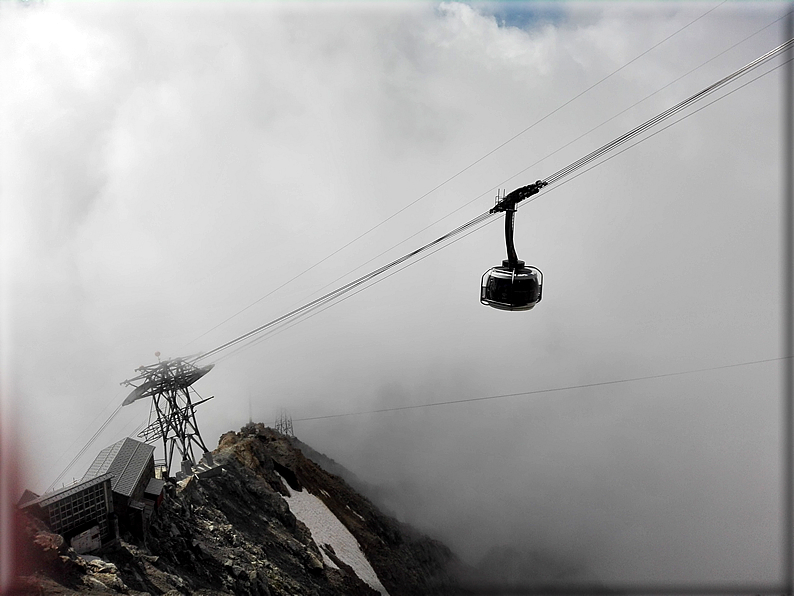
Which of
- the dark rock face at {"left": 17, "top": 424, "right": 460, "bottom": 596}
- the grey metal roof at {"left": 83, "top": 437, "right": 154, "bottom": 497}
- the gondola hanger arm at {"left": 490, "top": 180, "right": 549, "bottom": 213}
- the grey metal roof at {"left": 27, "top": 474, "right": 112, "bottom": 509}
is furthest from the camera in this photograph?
the grey metal roof at {"left": 83, "top": 437, "right": 154, "bottom": 497}

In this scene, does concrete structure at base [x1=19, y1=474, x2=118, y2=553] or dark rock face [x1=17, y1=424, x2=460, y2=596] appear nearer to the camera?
concrete structure at base [x1=19, y1=474, x2=118, y2=553]

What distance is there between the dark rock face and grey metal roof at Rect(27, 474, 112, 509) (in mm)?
2504

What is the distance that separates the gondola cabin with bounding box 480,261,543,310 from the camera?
8461 mm

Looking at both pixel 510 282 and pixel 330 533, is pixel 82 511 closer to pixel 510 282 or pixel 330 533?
pixel 510 282

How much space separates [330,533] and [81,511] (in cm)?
2023

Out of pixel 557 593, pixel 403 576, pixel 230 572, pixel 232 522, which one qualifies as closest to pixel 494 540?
pixel 557 593

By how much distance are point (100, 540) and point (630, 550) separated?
86.5 metres

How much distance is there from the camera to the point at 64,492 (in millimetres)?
15562

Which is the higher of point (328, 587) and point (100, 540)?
point (100, 540)

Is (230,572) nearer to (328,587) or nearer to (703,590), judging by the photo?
(328,587)

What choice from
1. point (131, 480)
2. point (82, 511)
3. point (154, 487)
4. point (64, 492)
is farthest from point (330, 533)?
point (64, 492)

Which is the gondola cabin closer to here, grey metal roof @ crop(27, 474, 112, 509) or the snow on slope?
grey metal roof @ crop(27, 474, 112, 509)

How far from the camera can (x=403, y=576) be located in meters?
33.7

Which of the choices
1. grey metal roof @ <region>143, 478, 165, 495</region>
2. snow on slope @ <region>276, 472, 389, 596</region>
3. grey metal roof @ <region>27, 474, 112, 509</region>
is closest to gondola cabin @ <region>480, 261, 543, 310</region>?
grey metal roof @ <region>27, 474, 112, 509</region>
